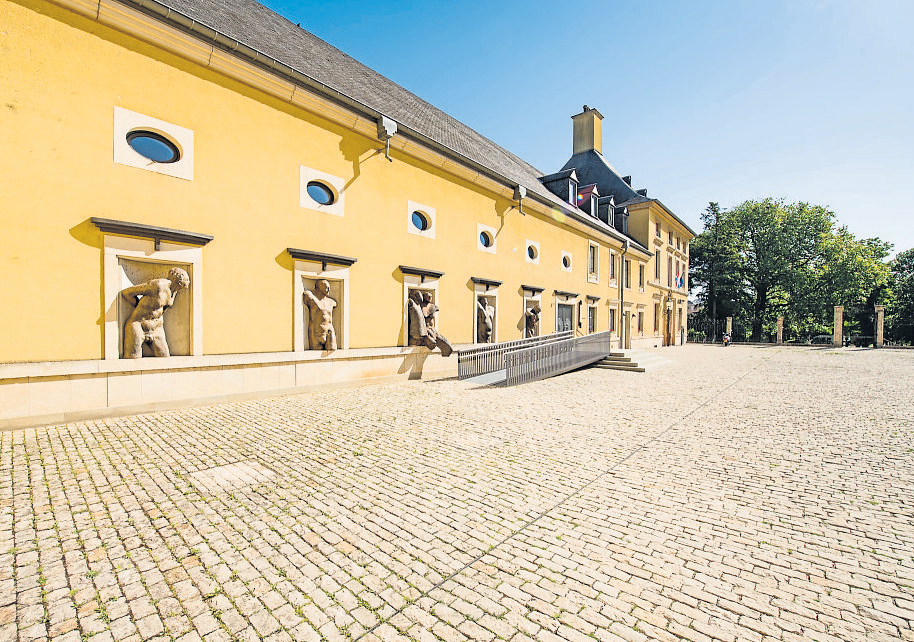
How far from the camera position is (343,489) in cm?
415

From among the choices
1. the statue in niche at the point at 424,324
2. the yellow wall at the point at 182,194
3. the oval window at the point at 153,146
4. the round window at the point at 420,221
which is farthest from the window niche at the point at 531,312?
the oval window at the point at 153,146

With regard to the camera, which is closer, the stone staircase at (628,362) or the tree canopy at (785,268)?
the stone staircase at (628,362)

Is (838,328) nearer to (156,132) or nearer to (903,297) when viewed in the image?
(903,297)

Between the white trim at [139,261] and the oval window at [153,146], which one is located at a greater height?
the oval window at [153,146]


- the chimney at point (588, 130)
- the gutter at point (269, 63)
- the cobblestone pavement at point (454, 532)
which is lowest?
the cobblestone pavement at point (454, 532)

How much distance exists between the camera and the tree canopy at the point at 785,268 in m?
36.4

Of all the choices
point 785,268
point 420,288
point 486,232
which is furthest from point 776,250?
point 420,288

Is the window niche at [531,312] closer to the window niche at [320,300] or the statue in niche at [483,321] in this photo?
the statue in niche at [483,321]

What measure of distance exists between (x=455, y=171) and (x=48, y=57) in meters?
9.97

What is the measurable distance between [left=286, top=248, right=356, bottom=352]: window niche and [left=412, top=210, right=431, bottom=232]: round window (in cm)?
308

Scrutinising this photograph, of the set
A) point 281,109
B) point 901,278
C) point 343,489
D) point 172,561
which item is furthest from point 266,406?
point 901,278

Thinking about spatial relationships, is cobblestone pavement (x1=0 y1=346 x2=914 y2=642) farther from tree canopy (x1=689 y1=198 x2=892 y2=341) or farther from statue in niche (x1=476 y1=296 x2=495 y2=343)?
tree canopy (x1=689 y1=198 x2=892 y2=341)

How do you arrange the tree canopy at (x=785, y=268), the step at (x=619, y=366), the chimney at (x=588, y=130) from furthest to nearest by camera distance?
the tree canopy at (x=785, y=268), the chimney at (x=588, y=130), the step at (x=619, y=366)

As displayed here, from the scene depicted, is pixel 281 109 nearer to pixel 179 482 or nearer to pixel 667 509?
pixel 179 482
